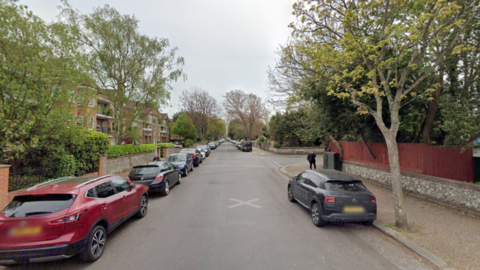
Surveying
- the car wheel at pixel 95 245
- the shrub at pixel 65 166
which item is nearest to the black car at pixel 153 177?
the shrub at pixel 65 166

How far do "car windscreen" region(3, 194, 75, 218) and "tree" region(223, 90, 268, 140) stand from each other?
1770 inches

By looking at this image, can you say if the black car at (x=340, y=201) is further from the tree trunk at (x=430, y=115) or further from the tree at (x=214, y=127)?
the tree at (x=214, y=127)

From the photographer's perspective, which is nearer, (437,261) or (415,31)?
(437,261)

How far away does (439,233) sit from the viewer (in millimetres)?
5410

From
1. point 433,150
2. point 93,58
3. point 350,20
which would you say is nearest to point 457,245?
point 433,150

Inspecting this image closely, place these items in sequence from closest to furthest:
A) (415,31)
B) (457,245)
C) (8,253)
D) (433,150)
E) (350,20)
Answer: (8,253) < (457,245) < (415,31) < (350,20) < (433,150)

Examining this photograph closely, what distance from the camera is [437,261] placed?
4211 mm

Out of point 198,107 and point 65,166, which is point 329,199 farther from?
point 198,107

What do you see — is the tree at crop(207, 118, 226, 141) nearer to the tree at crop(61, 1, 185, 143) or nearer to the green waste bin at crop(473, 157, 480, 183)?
the tree at crop(61, 1, 185, 143)

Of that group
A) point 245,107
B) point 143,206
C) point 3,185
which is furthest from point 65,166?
point 245,107

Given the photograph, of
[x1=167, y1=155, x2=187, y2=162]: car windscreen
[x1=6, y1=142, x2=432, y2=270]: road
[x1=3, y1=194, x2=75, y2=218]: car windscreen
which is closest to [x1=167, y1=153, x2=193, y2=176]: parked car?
[x1=167, y1=155, x2=187, y2=162]: car windscreen

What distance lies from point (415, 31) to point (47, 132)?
11.8 m

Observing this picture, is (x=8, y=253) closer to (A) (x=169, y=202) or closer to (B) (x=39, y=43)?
(A) (x=169, y=202)

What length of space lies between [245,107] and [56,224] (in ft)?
151
